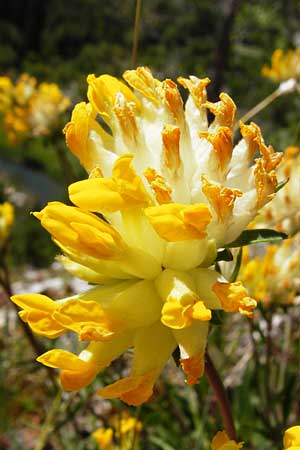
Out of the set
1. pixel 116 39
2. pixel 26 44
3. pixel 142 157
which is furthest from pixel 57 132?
pixel 26 44

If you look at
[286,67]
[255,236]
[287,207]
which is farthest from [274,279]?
[286,67]

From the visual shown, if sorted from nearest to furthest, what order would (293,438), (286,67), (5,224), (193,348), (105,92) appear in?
(293,438), (193,348), (105,92), (5,224), (286,67)

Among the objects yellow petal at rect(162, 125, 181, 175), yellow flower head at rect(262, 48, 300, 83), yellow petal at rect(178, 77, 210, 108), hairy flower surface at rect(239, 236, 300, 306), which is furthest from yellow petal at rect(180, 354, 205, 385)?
yellow flower head at rect(262, 48, 300, 83)

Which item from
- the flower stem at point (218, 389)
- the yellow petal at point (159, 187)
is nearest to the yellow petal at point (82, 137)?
the yellow petal at point (159, 187)

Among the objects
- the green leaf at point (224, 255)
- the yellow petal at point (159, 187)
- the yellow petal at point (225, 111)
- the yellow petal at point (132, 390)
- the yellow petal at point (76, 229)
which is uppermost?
the yellow petal at point (225, 111)

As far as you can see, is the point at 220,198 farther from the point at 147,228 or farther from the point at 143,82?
the point at 143,82

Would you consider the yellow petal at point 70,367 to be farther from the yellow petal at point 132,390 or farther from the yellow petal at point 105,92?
the yellow petal at point 105,92

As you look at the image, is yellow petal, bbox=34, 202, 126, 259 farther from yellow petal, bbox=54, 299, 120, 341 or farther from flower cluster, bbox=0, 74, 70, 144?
flower cluster, bbox=0, 74, 70, 144
